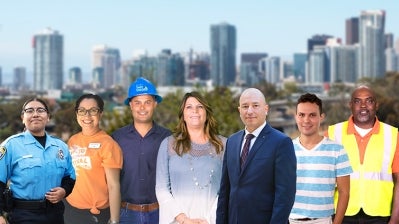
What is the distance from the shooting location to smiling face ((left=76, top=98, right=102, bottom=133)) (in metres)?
5.79

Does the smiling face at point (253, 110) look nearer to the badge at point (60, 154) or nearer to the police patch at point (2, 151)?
the badge at point (60, 154)

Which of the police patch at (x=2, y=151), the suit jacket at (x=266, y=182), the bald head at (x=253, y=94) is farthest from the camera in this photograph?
the police patch at (x=2, y=151)

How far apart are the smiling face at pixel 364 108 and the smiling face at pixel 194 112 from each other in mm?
1212

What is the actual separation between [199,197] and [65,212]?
1.33 meters

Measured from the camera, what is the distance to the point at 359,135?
18.4 feet

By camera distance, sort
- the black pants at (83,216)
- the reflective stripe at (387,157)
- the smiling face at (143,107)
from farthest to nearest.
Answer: the black pants at (83,216) < the smiling face at (143,107) < the reflective stripe at (387,157)

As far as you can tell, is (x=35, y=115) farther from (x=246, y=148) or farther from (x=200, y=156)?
(x=246, y=148)

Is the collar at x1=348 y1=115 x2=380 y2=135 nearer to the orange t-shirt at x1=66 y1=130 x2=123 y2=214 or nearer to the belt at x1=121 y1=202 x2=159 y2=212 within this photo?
the belt at x1=121 y1=202 x2=159 y2=212

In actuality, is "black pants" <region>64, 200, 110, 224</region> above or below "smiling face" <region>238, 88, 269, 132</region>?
below

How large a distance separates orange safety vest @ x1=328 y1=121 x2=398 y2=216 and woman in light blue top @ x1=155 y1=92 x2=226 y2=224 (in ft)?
3.48

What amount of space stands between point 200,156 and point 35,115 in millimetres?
1209

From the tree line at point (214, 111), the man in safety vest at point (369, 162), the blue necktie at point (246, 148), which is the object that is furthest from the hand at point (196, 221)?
the tree line at point (214, 111)

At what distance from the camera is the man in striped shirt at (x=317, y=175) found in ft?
17.1

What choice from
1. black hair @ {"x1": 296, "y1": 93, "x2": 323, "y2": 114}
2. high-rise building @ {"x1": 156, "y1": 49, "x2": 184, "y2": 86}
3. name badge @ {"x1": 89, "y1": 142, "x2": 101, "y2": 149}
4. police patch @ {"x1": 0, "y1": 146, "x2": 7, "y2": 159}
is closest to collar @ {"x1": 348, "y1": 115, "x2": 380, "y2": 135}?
black hair @ {"x1": 296, "y1": 93, "x2": 323, "y2": 114}
